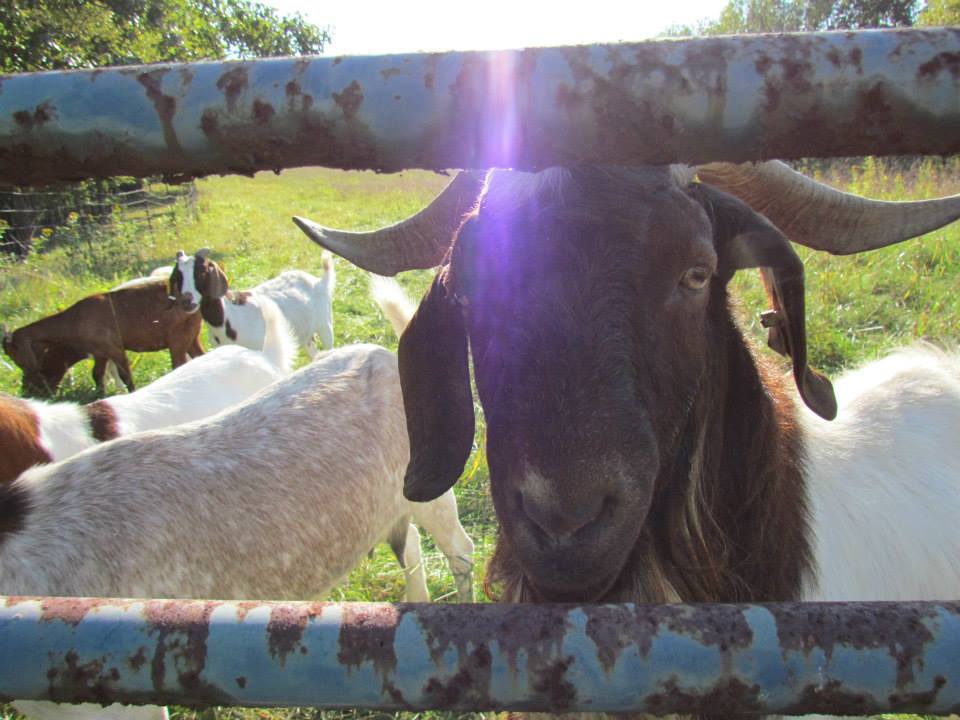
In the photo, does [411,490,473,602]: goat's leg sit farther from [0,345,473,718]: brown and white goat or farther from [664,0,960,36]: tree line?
[664,0,960,36]: tree line

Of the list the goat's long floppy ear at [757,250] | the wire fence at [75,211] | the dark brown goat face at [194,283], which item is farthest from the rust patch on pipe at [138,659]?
the wire fence at [75,211]

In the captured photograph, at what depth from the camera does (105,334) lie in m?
7.98

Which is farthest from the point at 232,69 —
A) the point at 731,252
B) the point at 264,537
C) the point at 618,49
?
the point at 264,537

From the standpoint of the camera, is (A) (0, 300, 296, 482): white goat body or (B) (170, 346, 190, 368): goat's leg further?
(B) (170, 346, 190, 368): goat's leg

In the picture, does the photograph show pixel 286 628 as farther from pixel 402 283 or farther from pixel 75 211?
pixel 75 211

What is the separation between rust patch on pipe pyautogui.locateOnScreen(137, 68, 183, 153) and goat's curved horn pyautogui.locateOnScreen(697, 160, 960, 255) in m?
1.72

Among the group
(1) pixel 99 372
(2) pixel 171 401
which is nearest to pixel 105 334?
(1) pixel 99 372

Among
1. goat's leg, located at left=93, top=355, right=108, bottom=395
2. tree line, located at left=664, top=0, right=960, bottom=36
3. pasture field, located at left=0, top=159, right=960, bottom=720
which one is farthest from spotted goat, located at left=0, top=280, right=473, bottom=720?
tree line, located at left=664, top=0, right=960, bottom=36

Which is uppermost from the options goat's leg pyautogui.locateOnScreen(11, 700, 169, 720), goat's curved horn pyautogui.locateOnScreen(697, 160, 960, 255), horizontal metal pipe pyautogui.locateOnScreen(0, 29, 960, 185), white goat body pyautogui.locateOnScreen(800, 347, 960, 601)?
horizontal metal pipe pyautogui.locateOnScreen(0, 29, 960, 185)

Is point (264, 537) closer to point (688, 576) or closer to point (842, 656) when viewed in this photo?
point (688, 576)

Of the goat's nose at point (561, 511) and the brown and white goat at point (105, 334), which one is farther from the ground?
the goat's nose at point (561, 511)

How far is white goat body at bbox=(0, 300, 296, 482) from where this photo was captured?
436 centimetres

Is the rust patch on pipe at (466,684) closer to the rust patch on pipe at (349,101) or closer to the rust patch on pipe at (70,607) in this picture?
the rust patch on pipe at (70,607)

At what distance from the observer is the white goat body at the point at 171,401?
14.3 feet
